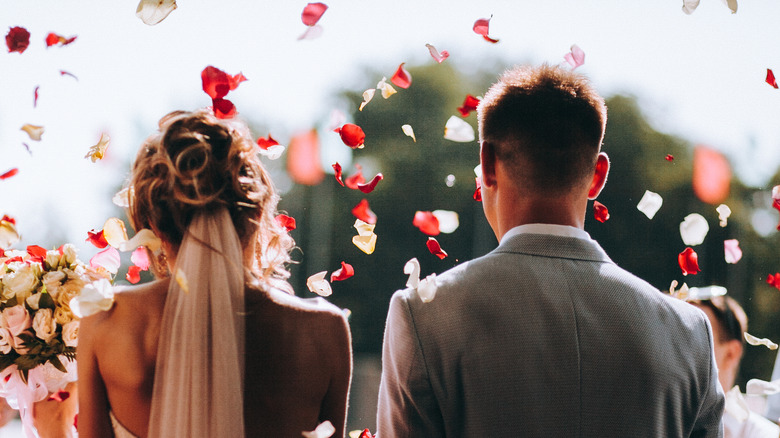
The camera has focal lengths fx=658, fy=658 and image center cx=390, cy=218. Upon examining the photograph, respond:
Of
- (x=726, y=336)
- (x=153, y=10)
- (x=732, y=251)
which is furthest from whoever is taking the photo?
(x=726, y=336)

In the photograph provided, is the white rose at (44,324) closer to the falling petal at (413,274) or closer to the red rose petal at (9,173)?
the red rose petal at (9,173)

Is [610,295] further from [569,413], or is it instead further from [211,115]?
[211,115]

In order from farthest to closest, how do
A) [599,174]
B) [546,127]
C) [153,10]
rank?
[153,10]
[599,174]
[546,127]

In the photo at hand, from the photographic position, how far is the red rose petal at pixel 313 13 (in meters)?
1.70

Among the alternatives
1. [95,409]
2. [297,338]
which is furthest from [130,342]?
[297,338]

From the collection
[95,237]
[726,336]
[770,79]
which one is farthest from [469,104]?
[726,336]

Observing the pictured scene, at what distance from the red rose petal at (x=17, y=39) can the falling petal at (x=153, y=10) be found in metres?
0.44

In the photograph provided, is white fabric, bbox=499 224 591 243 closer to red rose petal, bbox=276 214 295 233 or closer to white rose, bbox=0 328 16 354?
red rose petal, bbox=276 214 295 233

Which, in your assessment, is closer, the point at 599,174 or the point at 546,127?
the point at 546,127

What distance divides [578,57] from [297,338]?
1.08m

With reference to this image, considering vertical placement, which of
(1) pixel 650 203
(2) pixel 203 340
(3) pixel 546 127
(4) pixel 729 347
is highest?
(3) pixel 546 127

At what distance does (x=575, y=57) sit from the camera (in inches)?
71.8

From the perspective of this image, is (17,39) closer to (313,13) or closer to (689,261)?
(313,13)

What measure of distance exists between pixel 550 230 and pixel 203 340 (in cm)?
79
